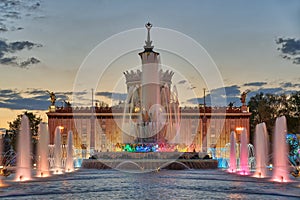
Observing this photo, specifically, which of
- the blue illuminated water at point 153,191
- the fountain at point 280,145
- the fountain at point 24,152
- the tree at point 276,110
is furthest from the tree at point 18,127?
the blue illuminated water at point 153,191

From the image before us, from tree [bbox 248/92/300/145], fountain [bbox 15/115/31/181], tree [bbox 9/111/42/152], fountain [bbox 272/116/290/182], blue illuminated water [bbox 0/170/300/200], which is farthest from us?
tree [bbox 9/111/42/152]

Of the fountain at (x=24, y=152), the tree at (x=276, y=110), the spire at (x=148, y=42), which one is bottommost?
the fountain at (x=24, y=152)

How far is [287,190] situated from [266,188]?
2.83ft

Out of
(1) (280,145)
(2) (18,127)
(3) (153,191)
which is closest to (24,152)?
(3) (153,191)

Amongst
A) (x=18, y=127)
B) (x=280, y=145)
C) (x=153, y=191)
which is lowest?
(x=153, y=191)

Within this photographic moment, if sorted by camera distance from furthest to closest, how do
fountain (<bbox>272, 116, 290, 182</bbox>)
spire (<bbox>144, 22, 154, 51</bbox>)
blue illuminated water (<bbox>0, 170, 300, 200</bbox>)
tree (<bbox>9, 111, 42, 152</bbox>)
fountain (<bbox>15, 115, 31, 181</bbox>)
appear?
tree (<bbox>9, 111, 42, 152</bbox>)
spire (<bbox>144, 22, 154, 51</bbox>)
fountain (<bbox>272, 116, 290, 182</bbox>)
fountain (<bbox>15, 115, 31, 181</bbox>)
blue illuminated water (<bbox>0, 170, 300, 200</bbox>)

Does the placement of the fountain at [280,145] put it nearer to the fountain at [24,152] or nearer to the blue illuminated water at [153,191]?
the blue illuminated water at [153,191]

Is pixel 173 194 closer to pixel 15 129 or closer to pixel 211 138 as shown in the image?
pixel 211 138

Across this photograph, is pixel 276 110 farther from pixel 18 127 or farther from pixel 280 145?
pixel 280 145

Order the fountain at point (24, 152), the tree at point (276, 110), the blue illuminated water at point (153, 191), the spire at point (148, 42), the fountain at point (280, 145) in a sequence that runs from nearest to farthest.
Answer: the blue illuminated water at point (153, 191) → the fountain at point (24, 152) → the fountain at point (280, 145) → the spire at point (148, 42) → the tree at point (276, 110)

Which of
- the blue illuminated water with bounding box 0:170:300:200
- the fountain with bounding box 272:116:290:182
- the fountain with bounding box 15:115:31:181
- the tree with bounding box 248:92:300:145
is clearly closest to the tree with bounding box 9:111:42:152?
the tree with bounding box 248:92:300:145

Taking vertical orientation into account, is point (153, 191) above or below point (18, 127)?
below

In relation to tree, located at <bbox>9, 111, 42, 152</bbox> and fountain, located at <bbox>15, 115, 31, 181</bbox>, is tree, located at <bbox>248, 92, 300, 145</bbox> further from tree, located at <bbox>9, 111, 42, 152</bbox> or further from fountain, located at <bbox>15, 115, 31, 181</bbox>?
fountain, located at <bbox>15, 115, 31, 181</bbox>

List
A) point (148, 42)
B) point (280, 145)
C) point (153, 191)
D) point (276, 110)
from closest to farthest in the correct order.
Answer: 1. point (153, 191)
2. point (280, 145)
3. point (148, 42)
4. point (276, 110)
